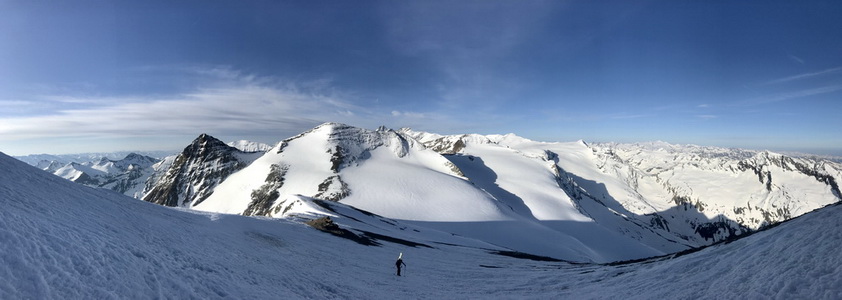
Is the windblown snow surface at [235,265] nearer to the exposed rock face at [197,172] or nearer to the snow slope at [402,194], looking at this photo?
the snow slope at [402,194]

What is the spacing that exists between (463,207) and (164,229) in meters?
101

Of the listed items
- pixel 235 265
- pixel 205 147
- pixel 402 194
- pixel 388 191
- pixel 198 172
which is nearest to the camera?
pixel 235 265

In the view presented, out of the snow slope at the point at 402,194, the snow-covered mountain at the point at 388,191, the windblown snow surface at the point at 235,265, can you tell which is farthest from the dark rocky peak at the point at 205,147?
the windblown snow surface at the point at 235,265

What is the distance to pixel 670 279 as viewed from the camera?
13211 millimetres

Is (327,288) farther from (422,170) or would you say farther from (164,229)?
(422,170)

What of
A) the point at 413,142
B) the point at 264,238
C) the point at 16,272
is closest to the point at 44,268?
the point at 16,272

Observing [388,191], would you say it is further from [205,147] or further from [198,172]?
[205,147]

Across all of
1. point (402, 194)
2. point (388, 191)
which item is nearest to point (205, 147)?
point (388, 191)

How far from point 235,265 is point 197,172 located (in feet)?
590

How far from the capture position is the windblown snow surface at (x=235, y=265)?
862 centimetres

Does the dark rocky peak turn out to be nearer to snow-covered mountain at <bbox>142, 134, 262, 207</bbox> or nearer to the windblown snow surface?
snow-covered mountain at <bbox>142, 134, 262, 207</bbox>

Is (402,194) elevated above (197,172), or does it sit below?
below

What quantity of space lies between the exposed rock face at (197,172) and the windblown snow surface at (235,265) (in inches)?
6033

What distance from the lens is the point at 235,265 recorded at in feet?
50.8
